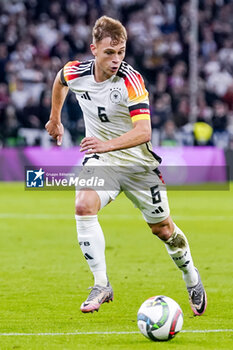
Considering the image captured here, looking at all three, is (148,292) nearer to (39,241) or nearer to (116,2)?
(39,241)

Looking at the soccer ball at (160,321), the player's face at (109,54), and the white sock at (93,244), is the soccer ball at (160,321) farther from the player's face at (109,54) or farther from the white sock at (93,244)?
the player's face at (109,54)

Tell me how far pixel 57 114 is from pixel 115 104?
88 cm

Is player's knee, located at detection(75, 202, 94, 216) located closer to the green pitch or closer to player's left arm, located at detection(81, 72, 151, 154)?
player's left arm, located at detection(81, 72, 151, 154)

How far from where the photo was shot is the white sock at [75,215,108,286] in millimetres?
6586

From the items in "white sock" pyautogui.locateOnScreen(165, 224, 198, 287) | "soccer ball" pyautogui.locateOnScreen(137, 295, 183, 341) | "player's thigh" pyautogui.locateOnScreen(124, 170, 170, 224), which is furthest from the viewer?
"white sock" pyautogui.locateOnScreen(165, 224, 198, 287)

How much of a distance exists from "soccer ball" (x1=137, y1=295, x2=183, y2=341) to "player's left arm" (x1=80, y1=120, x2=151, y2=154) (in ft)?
4.23

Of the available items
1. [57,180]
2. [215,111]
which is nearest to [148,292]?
[57,180]

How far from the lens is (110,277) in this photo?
355 inches

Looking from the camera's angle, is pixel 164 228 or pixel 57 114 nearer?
pixel 164 228

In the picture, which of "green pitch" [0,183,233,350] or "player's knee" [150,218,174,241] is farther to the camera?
"player's knee" [150,218,174,241]

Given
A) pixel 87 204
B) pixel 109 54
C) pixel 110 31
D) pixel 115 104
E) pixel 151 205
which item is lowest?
pixel 151 205

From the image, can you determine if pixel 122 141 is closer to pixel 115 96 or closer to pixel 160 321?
pixel 115 96

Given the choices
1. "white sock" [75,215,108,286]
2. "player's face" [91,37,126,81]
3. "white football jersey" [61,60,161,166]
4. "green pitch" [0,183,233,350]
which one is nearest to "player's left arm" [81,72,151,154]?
A: "white football jersey" [61,60,161,166]

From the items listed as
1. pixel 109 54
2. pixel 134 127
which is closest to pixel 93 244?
pixel 134 127
